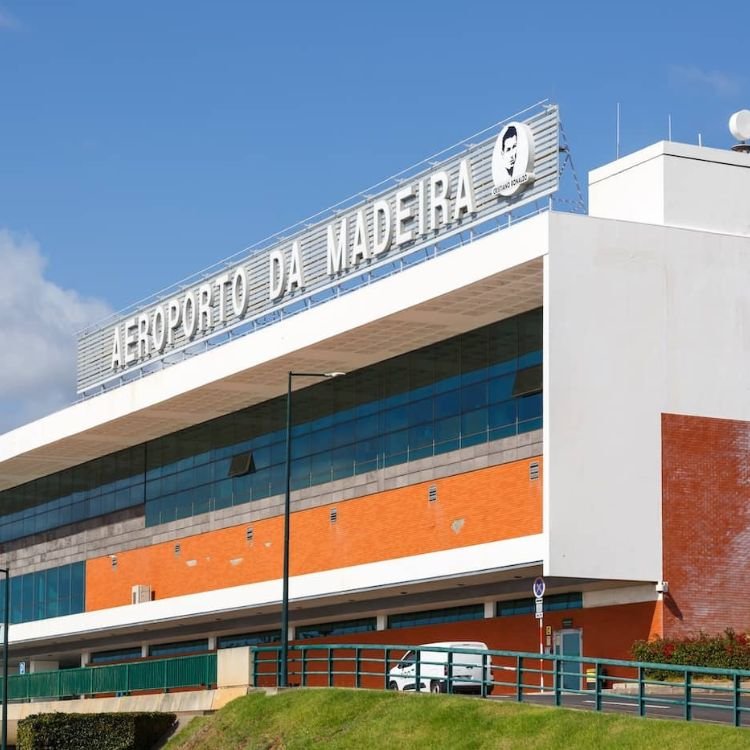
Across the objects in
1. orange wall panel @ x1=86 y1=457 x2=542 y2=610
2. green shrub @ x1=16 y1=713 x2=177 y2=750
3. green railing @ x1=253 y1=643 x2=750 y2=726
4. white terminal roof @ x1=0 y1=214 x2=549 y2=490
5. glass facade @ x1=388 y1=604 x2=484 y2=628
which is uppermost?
white terminal roof @ x1=0 y1=214 x2=549 y2=490

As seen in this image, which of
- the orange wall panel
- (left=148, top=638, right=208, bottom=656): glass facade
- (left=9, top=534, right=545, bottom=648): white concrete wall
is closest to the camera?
(left=9, top=534, right=545, bottom=648): white concrete wall

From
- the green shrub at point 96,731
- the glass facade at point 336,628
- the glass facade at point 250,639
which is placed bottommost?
the green shrub at point 96,731

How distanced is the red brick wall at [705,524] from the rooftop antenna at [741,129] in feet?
28.3

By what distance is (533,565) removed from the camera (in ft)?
148

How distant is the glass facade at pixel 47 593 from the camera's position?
73625mm

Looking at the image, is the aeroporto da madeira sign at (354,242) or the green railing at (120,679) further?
the aeroporto da madeira sign at (354,242)

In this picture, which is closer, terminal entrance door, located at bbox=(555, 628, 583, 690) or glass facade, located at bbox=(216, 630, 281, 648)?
terminal entrance door, located at bbox=(555, 628, 583, 690)

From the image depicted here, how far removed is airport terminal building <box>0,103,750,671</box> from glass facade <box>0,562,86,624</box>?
20.8 ft

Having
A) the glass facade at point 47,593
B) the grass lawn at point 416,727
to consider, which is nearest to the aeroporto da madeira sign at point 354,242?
the glass facade at point 47,593

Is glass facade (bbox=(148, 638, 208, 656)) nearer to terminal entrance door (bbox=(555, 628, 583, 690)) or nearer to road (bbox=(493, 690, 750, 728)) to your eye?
terminal entrance door (bbox=(555, 628, 583, 690))

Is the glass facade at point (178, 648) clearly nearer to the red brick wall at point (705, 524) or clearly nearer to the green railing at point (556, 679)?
the green railing at point (556, 679)

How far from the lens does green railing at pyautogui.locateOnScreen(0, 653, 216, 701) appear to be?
43062mm

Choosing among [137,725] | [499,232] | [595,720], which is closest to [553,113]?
[499,232]

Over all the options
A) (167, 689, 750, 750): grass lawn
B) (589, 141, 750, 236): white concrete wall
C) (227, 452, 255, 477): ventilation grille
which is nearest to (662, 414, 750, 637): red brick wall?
(589, 141, 750, 236): white concrete wall
